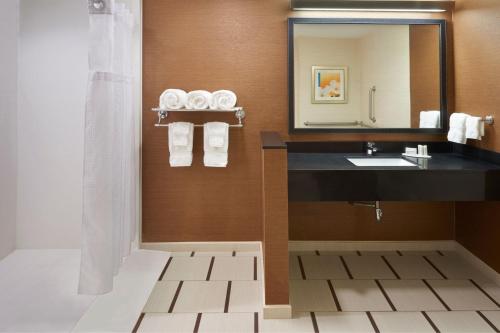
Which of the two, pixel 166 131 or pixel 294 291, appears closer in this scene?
pixel 294 291

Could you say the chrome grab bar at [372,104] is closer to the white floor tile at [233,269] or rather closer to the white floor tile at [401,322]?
the white floor tile at [233,269]

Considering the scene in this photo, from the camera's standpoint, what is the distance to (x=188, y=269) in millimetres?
3307

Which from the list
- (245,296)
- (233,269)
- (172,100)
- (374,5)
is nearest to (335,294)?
(245,296)

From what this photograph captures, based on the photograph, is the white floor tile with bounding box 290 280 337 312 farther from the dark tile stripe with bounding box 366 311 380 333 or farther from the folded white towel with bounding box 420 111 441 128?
the folded white towel with bounding box 420 111 441 128

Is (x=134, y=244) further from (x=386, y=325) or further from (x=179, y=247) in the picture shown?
(x=386, y=325)

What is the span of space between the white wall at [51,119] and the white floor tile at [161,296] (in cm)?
101

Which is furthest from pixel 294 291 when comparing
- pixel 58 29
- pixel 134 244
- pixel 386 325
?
pixel 58 29

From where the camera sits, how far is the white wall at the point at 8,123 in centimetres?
299

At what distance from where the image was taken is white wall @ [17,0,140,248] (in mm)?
3445

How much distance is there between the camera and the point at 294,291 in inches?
114

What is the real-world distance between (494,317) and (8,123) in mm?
3310

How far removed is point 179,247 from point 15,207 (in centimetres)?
122

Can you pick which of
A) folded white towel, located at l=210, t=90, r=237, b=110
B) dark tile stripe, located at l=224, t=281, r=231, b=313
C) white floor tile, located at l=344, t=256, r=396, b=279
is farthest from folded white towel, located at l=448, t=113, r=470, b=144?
dark tile stripe, located at l=224, t=281, r=231, b=313

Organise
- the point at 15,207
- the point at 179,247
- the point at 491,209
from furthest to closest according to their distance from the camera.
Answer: the point at 179,247, the point at 15,207, the point at 491,209
